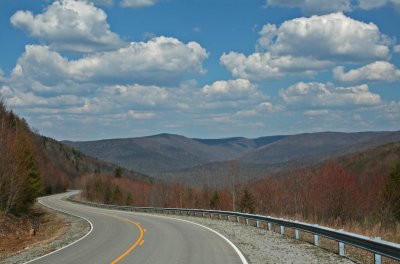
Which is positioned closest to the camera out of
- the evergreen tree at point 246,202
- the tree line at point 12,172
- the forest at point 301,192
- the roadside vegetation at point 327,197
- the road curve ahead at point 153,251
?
the road curve ahead at point 153,251

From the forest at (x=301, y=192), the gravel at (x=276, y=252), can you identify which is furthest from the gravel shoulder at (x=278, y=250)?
the forest at (x=301, y=192)

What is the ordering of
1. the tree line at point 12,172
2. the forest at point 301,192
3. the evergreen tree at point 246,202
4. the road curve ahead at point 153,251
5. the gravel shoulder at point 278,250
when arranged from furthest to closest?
1. the evergreen tree at point 246,202
2. the forest at point 301,192
3. the tree line at point 12,172
4. the road curve ahead at point 153,251
5. the gravel shoulder at point 278,250

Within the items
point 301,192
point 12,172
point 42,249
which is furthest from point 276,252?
point 301,192

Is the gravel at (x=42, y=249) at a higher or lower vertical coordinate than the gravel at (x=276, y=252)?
lower

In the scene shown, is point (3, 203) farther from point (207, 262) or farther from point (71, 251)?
point (207, 262)

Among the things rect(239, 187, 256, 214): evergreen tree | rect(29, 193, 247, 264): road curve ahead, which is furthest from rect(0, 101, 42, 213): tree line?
rect(239, 187, 256, 214): evergreen tree

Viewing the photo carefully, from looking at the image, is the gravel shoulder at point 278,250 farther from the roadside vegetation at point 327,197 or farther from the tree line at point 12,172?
the tree line at point 12,172

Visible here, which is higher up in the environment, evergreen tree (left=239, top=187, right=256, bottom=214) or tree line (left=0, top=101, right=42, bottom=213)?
tree line (left=0, top=101, right=42, bottom=213)

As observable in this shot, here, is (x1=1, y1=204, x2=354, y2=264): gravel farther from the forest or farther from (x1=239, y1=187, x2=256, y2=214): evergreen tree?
(x1=239, y1=187, x2=256, y2=214): evergreen tree

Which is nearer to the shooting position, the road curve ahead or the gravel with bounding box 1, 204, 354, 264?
the gravel with bounding box 1, 204, 354, 264

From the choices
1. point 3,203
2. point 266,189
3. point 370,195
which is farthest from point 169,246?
point 266,189

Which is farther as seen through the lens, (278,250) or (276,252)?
(278,250)

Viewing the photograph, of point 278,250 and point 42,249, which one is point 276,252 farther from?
point 42,249

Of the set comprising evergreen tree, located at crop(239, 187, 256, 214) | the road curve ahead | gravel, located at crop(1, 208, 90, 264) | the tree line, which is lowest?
evergreen tree, located at crop(239, 187, 256, 214)
